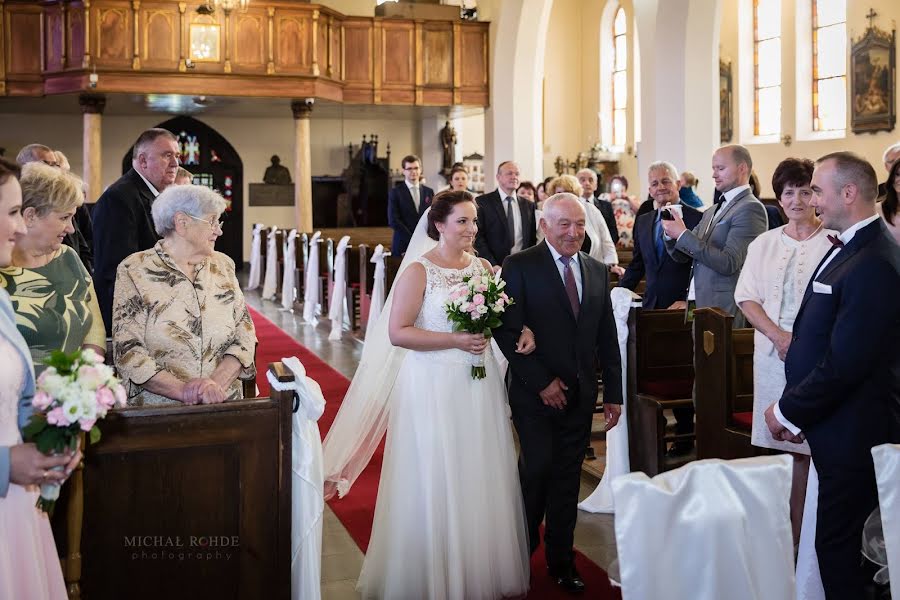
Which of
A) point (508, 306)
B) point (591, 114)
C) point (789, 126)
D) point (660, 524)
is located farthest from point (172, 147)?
point (591, 114)

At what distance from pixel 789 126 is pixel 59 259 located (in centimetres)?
1746

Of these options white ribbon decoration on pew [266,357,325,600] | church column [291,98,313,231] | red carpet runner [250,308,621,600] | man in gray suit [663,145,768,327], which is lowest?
red carpet runner [250,308,621,600]

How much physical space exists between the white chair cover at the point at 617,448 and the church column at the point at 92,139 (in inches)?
520

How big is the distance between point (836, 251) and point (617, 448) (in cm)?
243

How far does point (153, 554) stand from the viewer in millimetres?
3174

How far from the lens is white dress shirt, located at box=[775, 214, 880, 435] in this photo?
3.31 metres

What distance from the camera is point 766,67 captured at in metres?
20.0

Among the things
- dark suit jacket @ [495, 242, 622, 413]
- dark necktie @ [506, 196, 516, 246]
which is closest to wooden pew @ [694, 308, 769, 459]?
dark suit jacket @ [495, 242, 622, 413]

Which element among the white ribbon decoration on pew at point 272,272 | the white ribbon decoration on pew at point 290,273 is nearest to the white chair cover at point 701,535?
the white ribbon decoration on pew at point 290,273

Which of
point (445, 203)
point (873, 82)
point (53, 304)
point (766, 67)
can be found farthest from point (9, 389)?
point (766, 67)

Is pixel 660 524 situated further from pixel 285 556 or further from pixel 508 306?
pixel 508 306

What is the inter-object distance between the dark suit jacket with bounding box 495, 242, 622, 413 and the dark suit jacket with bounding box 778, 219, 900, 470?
1039 mm

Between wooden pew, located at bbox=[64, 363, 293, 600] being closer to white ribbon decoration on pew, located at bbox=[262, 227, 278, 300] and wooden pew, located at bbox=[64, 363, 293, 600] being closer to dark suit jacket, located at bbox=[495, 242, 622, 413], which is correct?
dark suit jacket, located at bbox=[495, 242, 622, 413]

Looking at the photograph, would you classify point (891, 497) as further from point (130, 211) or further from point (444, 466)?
point (130, 211)
